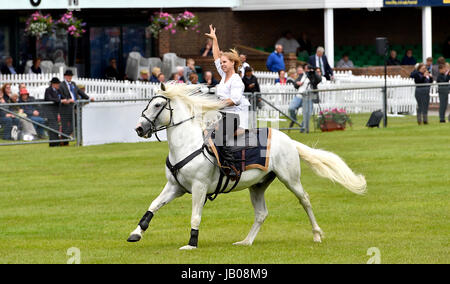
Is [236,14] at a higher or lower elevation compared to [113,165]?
higher

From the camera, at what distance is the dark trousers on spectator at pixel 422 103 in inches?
1142

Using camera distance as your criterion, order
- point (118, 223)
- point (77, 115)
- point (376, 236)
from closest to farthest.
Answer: point (376, 236)
point (118, 223)
point (77, 115)

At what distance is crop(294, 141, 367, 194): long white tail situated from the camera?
1267 cm

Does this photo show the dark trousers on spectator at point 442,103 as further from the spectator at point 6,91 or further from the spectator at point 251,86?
the spectator at point 6,91

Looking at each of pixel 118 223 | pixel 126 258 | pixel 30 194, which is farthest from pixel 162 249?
pixel 30 194

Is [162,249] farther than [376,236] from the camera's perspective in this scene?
No

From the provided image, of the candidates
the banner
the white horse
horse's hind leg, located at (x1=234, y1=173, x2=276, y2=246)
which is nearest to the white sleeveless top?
the white horse

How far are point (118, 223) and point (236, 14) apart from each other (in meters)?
28.8

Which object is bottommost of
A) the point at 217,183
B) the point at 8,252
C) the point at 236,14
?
the point at 8,252

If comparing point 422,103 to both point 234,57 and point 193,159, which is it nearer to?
point 234,57

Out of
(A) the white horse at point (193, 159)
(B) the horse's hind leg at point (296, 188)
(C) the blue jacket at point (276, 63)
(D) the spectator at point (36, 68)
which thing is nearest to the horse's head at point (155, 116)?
(A) the white horse at point (193, 159)

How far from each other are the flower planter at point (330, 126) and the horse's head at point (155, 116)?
16623 millimetres

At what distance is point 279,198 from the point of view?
16.8m

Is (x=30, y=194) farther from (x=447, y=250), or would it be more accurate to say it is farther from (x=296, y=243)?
(x=447, y=250)
